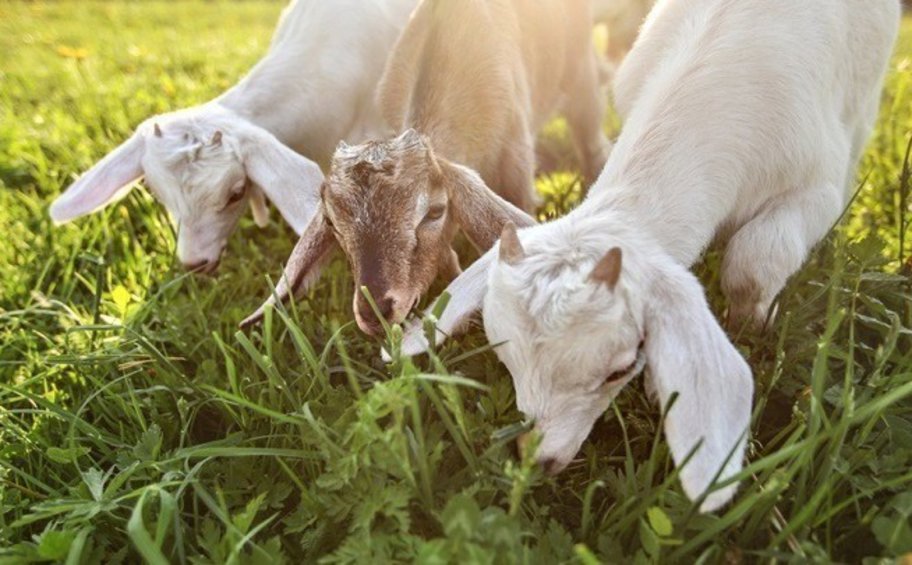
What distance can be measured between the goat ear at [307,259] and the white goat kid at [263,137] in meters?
0.25

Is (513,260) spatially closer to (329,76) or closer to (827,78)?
(827,78)

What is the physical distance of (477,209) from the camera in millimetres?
2949

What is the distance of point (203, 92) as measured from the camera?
585cm

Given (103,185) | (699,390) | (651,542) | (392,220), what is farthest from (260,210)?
(651,542)

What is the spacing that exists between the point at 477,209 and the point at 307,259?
61 centimetres

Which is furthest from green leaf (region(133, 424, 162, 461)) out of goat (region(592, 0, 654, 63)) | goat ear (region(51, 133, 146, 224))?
goat (region(592, 0, 654, 63))

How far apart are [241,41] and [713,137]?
686 cm

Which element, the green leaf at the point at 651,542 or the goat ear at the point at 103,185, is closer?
the green leaf at the point at 651,542

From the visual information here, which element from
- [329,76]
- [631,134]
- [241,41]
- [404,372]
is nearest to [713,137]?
[631,134]

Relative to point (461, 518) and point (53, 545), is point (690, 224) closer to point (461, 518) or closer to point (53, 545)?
point (461, 518)

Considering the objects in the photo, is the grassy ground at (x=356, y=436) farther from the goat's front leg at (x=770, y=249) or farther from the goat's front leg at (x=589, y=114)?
the goat's front leg at (x=589, y=114)

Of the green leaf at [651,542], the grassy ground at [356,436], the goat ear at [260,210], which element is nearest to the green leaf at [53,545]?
the grassy ground at [356,436]

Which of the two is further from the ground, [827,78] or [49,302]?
[827,78]

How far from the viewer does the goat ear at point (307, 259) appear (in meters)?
2.93
